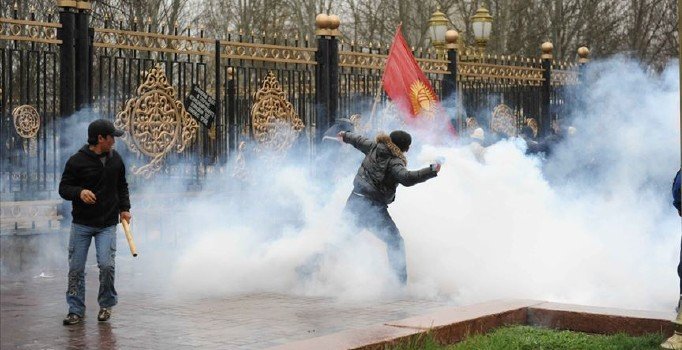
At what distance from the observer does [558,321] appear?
7.95m

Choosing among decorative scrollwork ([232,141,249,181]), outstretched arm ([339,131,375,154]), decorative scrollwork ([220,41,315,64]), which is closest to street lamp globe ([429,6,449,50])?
decorative scrollwork ([220,41,315,64])

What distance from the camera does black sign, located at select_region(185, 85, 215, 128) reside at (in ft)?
41.8

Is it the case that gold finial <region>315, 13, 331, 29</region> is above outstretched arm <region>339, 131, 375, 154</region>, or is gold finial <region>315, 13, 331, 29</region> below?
above

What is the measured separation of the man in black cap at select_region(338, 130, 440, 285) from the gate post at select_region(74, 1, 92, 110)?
11.5 ft

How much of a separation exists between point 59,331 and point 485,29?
1432 cm

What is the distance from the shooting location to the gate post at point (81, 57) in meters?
11.8

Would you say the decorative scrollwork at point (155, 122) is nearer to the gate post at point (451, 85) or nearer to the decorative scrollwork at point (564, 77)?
the gate post at point (451, 85)

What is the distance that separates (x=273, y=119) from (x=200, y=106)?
1184 mm

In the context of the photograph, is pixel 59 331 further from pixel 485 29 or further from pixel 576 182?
pixel 485 29

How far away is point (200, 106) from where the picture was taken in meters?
12.9

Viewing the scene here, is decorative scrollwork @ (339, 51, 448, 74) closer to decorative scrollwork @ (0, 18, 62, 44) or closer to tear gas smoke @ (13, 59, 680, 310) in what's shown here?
tear gas smoke @ (13, 59, 680, 310)

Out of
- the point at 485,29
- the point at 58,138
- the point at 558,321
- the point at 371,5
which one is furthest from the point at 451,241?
Answer: the point at 371,5

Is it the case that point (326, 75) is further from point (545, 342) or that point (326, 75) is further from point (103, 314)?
point (545, 342)

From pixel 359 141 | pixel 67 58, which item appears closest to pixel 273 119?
pixel 67 58
